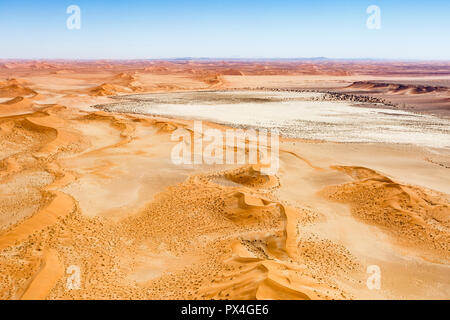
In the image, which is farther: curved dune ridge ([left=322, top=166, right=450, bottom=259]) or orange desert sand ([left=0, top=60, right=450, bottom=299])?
curved dune ridge ([left=322, top=166, right=450, bottom=259])

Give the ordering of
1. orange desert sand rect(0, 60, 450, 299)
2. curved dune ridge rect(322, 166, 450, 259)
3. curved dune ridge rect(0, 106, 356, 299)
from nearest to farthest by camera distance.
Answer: curved dune ridge rect(0, 106, 356, 299) → orange desert sand rect(0, 60, 450, 299) → curved dune ridge rect(322, 166, 450, 259)

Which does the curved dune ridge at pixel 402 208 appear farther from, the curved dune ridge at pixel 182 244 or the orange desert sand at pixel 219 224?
the curved dune ridge at pixel 182 244

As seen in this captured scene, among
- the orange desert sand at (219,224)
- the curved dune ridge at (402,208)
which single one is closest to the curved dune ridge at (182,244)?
the orange desert sand at (219,224)

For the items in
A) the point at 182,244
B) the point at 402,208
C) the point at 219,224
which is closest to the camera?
the point at 182,244

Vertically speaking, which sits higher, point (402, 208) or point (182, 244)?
point (402, 208)

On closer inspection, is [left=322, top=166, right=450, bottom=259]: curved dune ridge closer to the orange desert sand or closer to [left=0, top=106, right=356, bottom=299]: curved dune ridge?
the orange desert sand

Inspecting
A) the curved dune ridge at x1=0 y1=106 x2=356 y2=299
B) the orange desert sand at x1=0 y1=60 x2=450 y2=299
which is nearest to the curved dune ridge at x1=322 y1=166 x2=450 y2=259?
the orange desert sand at x1=0 y1=60 x2=450 y2=299

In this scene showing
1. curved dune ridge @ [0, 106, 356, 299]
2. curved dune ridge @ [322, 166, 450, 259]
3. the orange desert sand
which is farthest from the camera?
curved dune ridge @ [322, 166, 450, 259]

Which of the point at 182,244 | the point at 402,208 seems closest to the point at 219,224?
the point at 182,244

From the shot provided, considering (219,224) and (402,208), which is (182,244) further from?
(402,208)

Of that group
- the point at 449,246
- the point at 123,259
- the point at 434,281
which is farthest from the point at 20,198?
the point at 449,246
